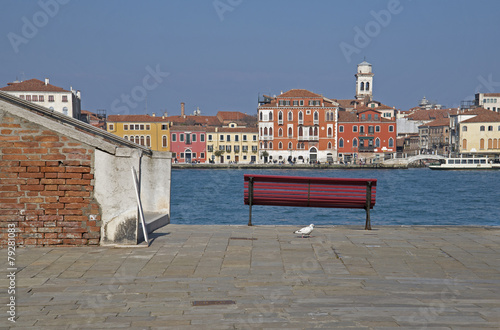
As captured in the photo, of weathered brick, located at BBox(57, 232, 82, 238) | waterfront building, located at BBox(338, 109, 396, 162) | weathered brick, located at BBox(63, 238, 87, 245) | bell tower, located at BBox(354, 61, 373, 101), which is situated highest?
bell tower, located at BBox(354, 61, 373, 101)

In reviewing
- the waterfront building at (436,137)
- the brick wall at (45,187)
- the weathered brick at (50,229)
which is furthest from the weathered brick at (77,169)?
the waterfront building at (436,137)

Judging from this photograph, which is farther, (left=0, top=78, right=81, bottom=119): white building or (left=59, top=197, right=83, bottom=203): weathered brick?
(left=0, top=78, right=81, bottom=119): white building

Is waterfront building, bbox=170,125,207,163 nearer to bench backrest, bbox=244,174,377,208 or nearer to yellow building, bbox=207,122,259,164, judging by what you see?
yellow building, bbox=207,122,259,164

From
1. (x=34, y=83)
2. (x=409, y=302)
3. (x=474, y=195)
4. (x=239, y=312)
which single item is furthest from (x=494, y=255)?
(x=34, y=83)

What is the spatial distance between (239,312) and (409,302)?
158 cm

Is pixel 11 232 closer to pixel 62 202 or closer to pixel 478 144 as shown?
pixel 62 202

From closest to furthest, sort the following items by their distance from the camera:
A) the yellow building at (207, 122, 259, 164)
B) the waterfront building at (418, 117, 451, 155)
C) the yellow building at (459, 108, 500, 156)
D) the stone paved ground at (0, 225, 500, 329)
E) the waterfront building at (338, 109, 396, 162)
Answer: the stone paved ground at (0, 225, 500, 329), the waterfront building at (338, 109, 396, 162), the yellow building at (459, 108, 500, 156), the yellow building at (207, 122, 259, 164), the waterfront building at (418, 117, 451, 155)

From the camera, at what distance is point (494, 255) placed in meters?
7.49

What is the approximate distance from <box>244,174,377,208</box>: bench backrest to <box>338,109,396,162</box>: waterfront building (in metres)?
85.7

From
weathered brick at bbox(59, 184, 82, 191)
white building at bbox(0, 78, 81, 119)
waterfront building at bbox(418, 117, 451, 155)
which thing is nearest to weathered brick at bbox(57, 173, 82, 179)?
weathered brick at bbox(59, 184, 82, 191)

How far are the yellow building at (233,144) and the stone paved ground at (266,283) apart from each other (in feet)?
290

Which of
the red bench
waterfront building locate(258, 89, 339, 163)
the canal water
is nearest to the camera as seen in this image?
the red bench

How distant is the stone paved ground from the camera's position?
15.7ft

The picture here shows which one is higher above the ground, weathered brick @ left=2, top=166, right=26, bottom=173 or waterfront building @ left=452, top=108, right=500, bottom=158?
waterfront building @ left=452, top=108, right=500, bottom=158
